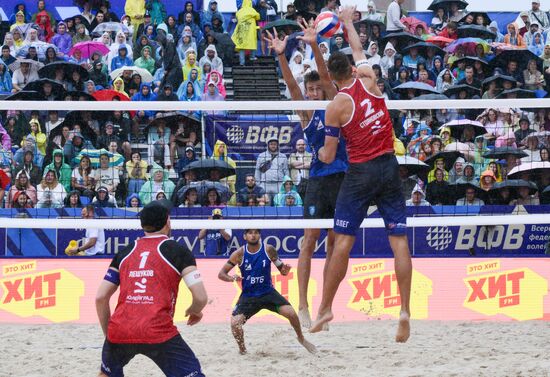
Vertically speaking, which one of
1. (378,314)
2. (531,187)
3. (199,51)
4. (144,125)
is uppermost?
(199,51)

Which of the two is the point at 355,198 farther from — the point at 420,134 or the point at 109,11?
the point at 109,11

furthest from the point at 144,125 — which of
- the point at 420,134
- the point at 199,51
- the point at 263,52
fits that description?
the point at 263,52

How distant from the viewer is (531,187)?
43.4ft

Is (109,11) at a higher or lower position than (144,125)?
higher

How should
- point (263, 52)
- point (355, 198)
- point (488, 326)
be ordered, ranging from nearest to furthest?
point (355, 198), point (488, 326), point (263, 52)

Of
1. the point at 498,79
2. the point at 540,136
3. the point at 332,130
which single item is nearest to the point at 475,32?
the point at 498,79

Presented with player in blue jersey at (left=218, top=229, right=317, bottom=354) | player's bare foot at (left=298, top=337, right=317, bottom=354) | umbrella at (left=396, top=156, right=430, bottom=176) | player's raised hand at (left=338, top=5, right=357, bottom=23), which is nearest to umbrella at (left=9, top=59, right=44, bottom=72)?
umbrella at (left=396, top=156, right=430, bottom=176)

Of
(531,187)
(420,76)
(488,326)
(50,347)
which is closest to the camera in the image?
(50,347)

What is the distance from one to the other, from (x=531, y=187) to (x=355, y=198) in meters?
6.63

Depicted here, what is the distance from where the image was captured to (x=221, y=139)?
13312mm

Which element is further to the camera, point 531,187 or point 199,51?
point 199,51

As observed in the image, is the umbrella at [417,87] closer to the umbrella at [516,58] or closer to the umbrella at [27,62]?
the umbrella at [516,58]

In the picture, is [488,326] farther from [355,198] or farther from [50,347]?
[50,347]

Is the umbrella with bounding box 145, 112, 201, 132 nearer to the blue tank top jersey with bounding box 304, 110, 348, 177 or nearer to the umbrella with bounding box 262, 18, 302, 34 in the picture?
the umbrella with bounding box 262, 18, 302, 34
